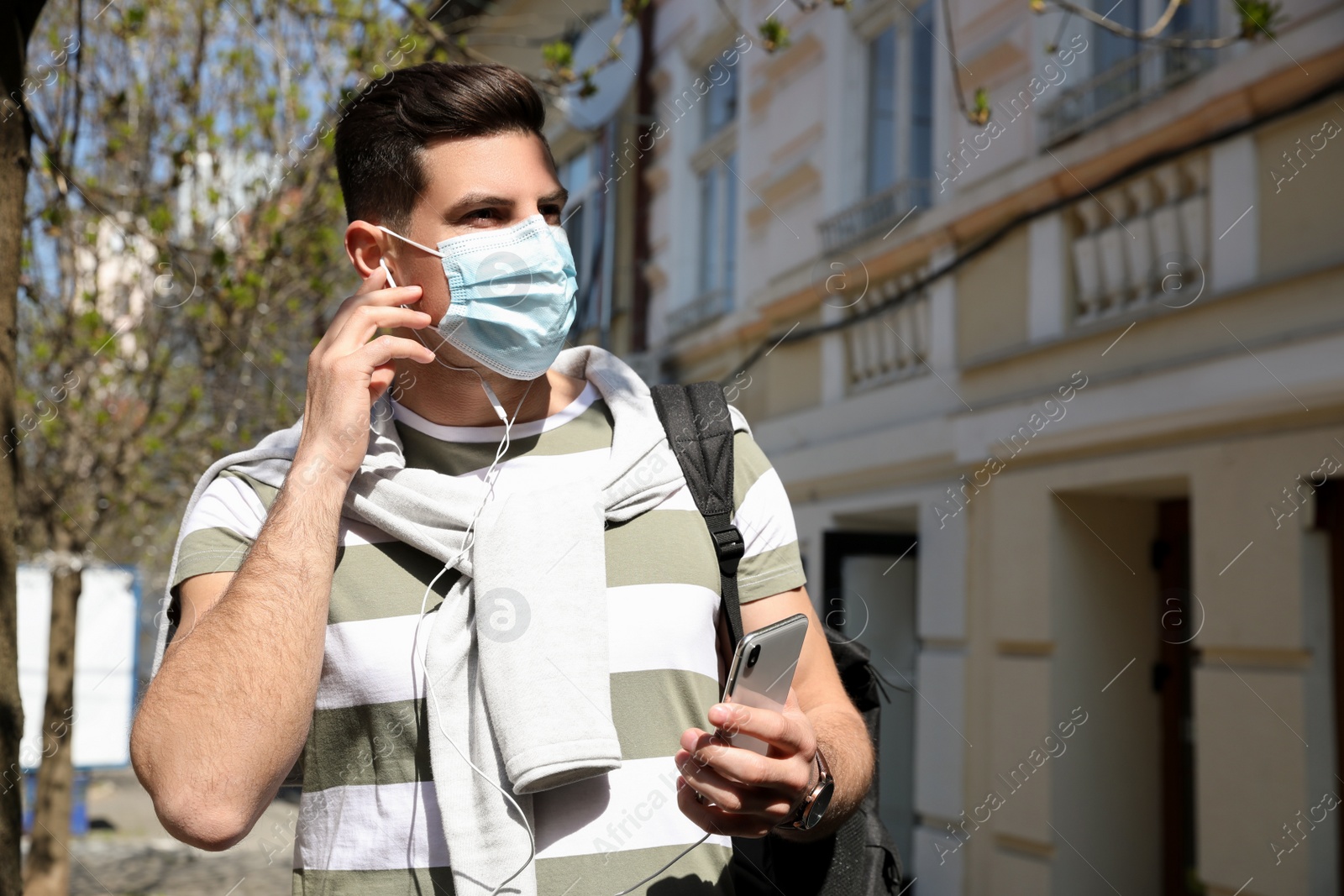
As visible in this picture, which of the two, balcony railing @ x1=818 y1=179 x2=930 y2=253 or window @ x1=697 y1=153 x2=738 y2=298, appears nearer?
balcony railing @ x1=818 y1=179 x2=930 y2=253

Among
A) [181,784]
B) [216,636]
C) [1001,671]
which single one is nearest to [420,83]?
[216,636]

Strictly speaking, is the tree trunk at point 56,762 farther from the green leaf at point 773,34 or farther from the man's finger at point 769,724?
the man's finger at point 769,724

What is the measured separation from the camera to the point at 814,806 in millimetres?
1758

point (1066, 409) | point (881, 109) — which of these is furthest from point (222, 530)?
point (881, 109)

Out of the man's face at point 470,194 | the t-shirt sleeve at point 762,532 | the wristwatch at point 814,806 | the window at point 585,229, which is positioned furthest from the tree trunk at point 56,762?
the wristwatch at point 814,806

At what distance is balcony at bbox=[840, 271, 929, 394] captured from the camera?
7.17 metres

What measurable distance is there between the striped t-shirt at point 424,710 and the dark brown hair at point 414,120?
627mm

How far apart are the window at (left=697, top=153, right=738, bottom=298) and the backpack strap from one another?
7.34m

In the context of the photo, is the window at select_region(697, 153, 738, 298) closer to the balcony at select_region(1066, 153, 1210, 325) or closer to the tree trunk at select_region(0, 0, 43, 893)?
the balcony at select_region(1066, 153, 1210, 325)

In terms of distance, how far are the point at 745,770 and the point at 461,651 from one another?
48 centimetres

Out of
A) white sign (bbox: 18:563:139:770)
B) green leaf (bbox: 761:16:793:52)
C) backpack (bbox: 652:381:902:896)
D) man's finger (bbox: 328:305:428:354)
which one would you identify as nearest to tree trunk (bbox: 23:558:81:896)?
white sign (bbox: 18:563:139:770)

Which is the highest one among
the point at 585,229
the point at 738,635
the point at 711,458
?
the point at 585,229

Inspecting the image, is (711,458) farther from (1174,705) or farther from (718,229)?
(718,229)

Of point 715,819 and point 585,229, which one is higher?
point 585,229
